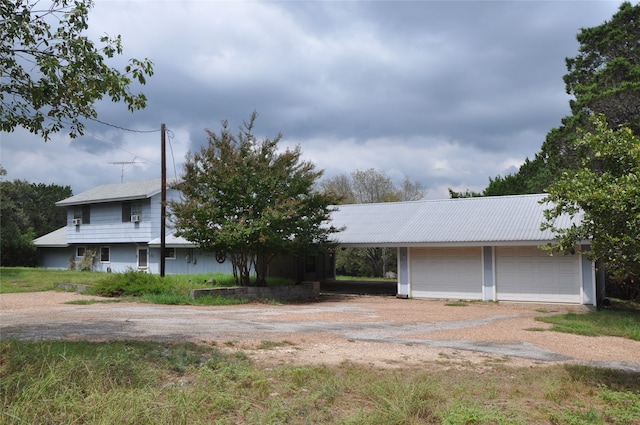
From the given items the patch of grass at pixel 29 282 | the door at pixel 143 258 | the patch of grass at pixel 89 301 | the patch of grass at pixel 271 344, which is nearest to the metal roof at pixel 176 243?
the door at pixel 143 258

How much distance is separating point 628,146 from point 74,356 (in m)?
8.28

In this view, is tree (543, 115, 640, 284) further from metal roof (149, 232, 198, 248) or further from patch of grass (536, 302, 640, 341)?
metal roof (149, 232, 198, 248)

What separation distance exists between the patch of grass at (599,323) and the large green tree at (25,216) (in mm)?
31974

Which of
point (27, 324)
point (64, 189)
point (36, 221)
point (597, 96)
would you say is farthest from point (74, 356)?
point (64, 189)

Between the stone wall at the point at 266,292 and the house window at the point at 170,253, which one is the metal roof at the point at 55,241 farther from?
the stone wall at the point at 266,292

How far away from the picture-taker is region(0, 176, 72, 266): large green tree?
33500 millimetres

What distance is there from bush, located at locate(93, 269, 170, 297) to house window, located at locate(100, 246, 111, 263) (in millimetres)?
13710

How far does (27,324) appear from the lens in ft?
35.1

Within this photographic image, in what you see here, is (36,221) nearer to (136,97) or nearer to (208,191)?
(208,191)

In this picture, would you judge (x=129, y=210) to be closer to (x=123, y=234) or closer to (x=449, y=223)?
(x=123, y=234)

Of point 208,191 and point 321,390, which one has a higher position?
point 208,191

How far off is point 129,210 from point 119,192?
1988 millimetres

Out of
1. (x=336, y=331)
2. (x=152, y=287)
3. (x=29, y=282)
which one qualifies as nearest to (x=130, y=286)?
(x=152, y=287)

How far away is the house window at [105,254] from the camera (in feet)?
104
